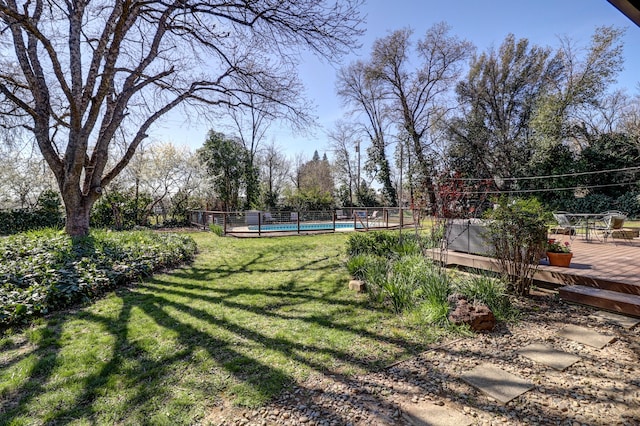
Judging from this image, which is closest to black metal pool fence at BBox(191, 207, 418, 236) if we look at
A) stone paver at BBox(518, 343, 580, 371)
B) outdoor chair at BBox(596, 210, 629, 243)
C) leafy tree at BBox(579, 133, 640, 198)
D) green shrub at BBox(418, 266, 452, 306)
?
outdoor chair at BBox(596, 210, 629, 243)

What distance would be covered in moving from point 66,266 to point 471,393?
208 inches

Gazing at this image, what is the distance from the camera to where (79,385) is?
211 cm

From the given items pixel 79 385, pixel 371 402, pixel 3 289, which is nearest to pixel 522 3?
pixel 371 402

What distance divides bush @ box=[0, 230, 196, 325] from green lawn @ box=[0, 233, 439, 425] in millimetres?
277

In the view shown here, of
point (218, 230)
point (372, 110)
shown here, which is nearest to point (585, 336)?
point (218, 230)

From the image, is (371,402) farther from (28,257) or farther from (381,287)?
(28,257)

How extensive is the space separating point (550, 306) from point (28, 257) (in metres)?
7.31

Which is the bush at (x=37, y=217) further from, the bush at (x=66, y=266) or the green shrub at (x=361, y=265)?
the green shrub at (x=361, y=265)

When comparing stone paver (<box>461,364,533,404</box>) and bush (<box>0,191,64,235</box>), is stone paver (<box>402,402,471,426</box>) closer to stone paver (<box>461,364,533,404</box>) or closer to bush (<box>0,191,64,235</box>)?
stone paver (<box>461,364,533,404</box>)

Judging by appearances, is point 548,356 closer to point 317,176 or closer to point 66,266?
point 66,266

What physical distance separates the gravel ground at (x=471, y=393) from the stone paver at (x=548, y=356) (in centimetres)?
5

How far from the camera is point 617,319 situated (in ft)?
10.2

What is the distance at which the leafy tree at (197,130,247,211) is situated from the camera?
17.5 metres

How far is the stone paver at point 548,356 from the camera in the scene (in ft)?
7.62
